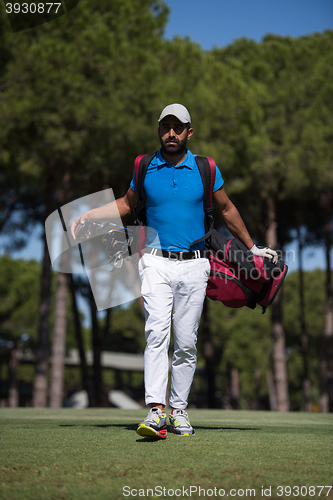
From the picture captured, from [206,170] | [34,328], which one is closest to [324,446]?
[206,170]

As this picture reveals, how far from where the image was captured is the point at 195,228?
3.29 meters

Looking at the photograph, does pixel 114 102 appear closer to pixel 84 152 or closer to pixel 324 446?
pixel 84 152

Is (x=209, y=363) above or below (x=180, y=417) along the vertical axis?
below

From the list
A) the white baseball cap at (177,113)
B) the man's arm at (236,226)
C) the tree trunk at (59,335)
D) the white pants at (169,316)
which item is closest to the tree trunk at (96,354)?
the tree trunk at (59,335)

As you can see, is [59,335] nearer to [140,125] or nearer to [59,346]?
[59,346]

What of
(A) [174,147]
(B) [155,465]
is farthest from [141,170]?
(B) [155,465]

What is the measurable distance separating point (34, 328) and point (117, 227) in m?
26.3

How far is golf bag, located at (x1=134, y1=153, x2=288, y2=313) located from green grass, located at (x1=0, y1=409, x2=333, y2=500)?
100 centimetres

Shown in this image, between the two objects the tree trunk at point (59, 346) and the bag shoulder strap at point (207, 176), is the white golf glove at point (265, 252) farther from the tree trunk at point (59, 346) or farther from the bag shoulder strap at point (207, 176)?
the tree trunk at point (59, 346)

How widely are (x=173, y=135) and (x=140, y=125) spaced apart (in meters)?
10.0

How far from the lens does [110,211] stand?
11.7ft

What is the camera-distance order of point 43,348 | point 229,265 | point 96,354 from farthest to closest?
point 96,354
point 43,348
point 229,265

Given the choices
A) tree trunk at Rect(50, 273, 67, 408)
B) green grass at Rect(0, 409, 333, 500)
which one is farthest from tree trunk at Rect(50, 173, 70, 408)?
green grass at Rect(0, 409, 333, 500)

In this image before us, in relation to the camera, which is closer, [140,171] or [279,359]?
[140,171]
